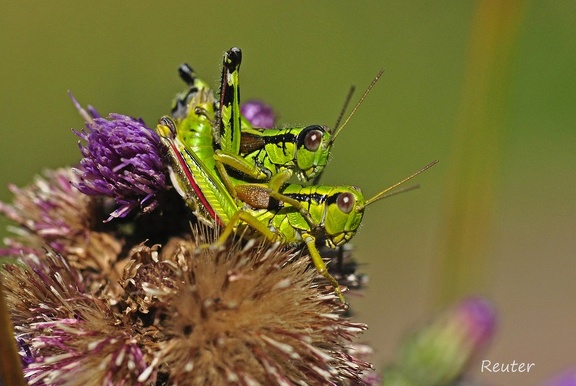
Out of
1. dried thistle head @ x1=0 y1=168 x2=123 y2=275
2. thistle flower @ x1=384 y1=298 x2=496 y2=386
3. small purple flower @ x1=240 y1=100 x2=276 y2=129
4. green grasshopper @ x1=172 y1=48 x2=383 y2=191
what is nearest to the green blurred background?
thistle flower @ x1=384 y1=298 x2=496 y2=386

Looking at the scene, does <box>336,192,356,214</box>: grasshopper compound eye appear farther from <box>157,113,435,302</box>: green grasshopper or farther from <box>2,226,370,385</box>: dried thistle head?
<box>2,226,370,385</box>: dried thistle head

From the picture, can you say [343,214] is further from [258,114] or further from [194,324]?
[258,114]

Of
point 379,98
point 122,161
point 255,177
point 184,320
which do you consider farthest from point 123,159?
point 379,98

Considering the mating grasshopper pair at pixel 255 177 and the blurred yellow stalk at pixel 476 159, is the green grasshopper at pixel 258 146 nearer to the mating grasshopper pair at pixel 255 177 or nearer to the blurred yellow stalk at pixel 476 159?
the mating grasshopper pair at pixel 255 177

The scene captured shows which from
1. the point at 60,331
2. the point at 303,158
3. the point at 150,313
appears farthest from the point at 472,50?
the point at 60,331

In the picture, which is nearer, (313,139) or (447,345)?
(313,139)

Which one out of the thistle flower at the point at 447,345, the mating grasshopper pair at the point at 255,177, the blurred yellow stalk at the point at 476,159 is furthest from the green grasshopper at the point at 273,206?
the blurred yellow stalk at the point at 476,159

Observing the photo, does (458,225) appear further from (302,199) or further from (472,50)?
(302,199)

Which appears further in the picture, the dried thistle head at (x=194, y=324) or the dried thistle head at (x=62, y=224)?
the dried thistle head at (x=62, y=224)
